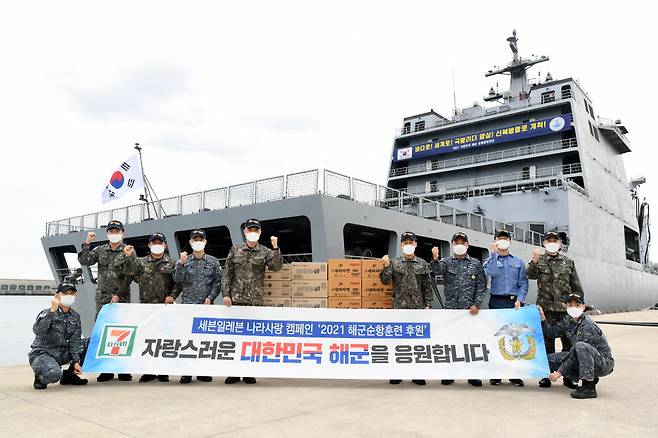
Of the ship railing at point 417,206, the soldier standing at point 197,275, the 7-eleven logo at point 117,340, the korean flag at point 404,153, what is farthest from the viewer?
the korean flag at point 404,153

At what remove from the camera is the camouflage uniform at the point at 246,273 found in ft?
18.7

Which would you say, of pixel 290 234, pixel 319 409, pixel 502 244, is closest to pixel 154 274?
pixel 319 409

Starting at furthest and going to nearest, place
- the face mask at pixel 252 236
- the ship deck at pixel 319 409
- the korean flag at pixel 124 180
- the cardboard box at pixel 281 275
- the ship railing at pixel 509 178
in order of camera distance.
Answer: the ship railing at pixel 509 178
the korean flag at pixel 124 180
the cardboard box at pixel 281 275
the face mask at pixel 252 236
the ship deck at pixel 319 409

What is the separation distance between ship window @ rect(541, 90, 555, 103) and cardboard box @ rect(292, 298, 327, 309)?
24.5m

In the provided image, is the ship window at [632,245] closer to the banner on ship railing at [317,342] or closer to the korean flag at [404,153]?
the korean flag at [404,153]

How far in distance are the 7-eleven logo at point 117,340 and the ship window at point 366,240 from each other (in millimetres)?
7787

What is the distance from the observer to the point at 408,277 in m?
5.77

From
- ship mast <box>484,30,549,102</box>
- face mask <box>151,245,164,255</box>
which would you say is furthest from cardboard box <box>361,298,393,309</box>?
ship mast <box>484,30,549,102</box>

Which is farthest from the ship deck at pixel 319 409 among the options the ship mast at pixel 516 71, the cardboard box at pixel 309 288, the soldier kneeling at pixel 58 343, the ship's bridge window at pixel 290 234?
the ship mast at pixel 516 71

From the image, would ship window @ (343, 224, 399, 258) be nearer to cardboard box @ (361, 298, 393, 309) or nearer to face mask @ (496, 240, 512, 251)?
cardboard box @ (361, 298, 393, 309)

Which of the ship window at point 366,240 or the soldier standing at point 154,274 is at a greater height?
the ship window at point 366,240

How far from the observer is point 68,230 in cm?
1867

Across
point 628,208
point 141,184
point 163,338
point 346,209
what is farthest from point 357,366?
point 628,208

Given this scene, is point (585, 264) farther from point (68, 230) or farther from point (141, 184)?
point (68, 230)
